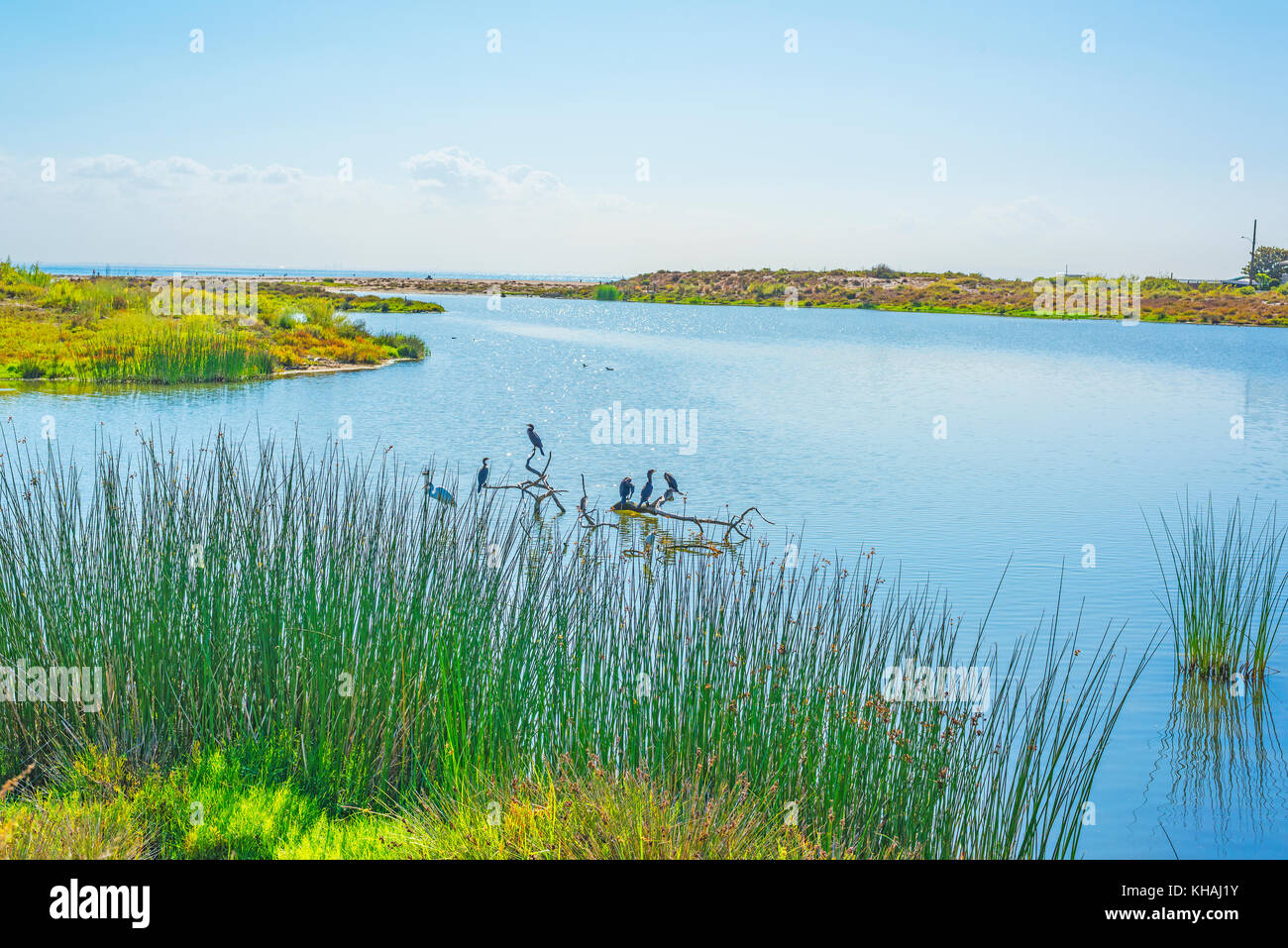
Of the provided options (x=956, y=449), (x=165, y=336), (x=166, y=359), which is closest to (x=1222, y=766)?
(x=956, y=449)

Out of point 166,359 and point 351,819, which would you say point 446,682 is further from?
point 166,359

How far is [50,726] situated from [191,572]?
86 centimetres

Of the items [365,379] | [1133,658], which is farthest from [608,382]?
[1133,658]
